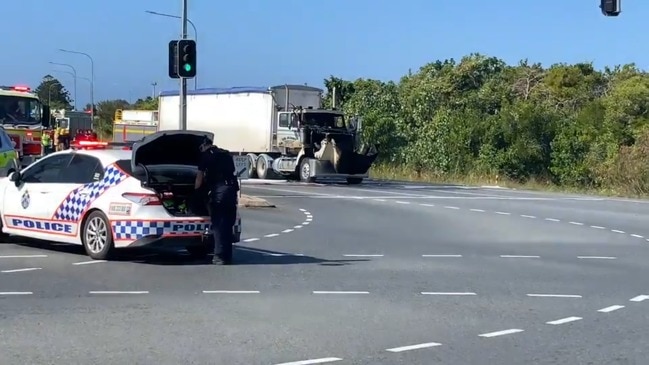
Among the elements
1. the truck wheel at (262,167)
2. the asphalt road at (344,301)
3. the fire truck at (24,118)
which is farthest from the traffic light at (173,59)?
the truck wheel at (262,167)

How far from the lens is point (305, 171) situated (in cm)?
3969

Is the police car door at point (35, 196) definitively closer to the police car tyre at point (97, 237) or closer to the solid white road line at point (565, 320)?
the police car tyre at point (97, 237)

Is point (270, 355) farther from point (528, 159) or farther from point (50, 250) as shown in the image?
point (528, 159)

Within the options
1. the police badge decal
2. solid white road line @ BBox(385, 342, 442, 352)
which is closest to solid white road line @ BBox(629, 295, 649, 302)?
solid white road line @ BBox(385, 342, 442, 352)

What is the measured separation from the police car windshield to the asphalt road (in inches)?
539

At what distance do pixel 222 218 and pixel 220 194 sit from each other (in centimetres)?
32

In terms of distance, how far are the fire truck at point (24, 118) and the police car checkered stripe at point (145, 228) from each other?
17.8 meters

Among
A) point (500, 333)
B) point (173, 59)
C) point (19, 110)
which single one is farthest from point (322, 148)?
point (500, 333)

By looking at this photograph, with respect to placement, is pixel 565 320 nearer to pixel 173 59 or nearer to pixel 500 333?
pixel 500 333

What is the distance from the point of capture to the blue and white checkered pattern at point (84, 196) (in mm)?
14359

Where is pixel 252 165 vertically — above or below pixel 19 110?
below

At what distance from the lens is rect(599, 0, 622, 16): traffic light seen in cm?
2381

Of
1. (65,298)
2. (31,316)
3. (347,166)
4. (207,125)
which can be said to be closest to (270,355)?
(31,316)

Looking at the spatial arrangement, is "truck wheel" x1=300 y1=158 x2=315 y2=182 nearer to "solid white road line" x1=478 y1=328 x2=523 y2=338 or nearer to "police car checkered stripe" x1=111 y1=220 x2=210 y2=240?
"police car checkered stripe" x1=111 y1=220 x2=210 y2=240
